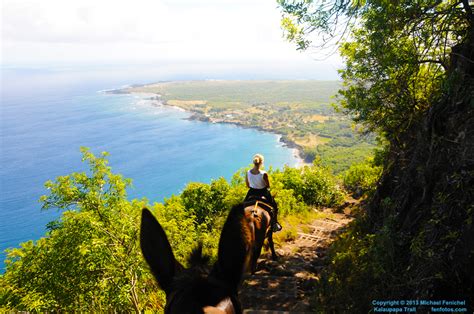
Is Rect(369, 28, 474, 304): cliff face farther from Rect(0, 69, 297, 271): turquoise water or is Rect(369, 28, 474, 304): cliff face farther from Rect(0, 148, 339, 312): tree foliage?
Rect(0, 69, 297, 271): turquoise water

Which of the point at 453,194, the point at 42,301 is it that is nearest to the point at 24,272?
the point at 42,301

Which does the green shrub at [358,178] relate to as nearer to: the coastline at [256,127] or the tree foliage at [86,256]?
the tree foliage at [86,256]

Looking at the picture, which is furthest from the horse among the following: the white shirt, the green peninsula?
the green peninsula

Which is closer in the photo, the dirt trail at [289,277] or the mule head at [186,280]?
the mule head at [186,280]

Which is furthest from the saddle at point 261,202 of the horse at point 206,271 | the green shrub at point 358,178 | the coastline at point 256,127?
the coastline at point 256,127

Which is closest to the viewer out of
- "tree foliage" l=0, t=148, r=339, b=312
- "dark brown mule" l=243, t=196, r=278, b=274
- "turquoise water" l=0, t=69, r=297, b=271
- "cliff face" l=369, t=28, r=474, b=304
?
"cliff face" l=369, t=28, r=474, b=304

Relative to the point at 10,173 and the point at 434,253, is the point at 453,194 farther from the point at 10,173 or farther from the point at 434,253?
the point at 10,173
